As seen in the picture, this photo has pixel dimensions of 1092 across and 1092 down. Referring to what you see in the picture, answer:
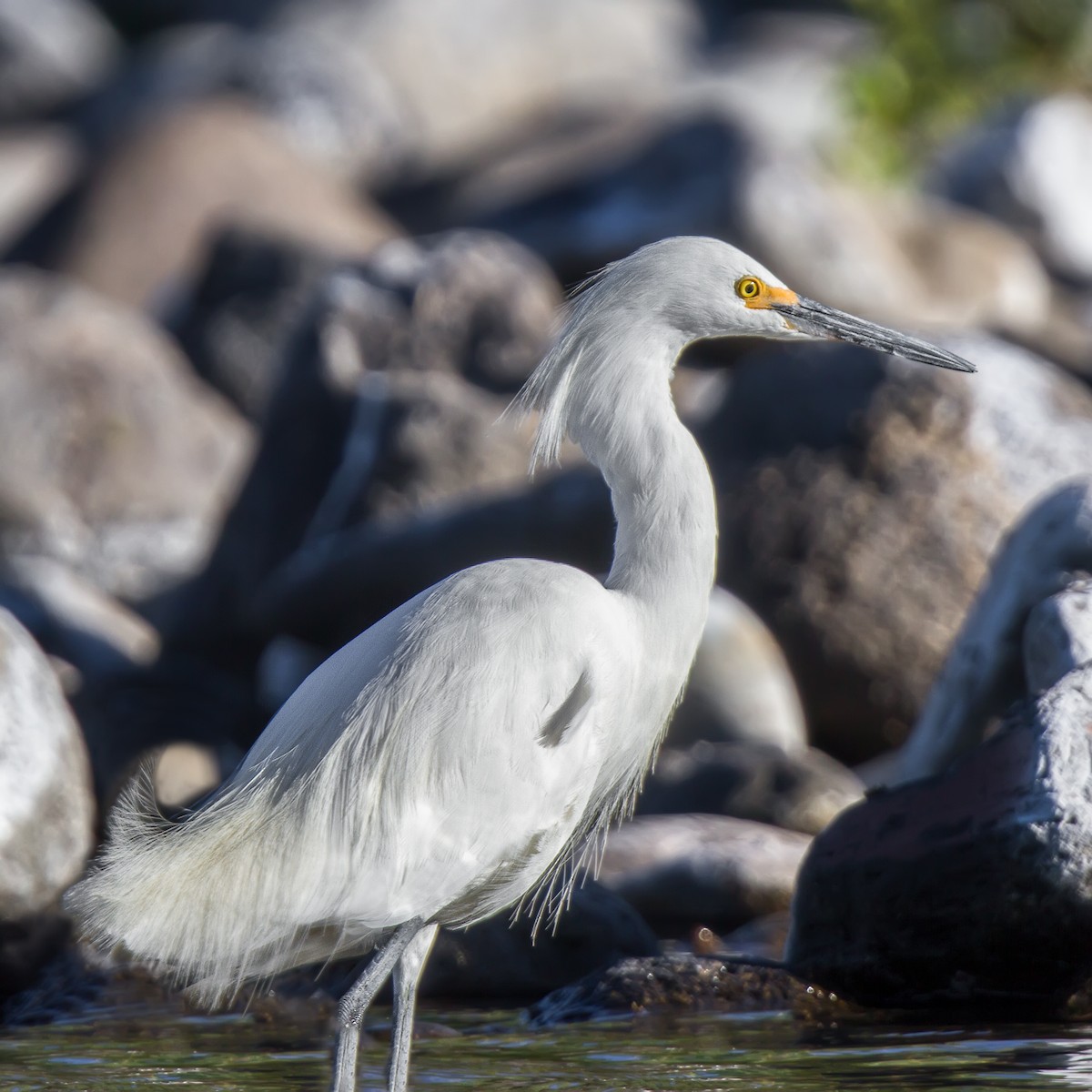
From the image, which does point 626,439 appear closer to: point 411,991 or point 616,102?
point 411,991

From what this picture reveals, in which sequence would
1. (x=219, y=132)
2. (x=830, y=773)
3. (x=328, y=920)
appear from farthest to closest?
(x=219, y=132) → (x=830, y=773) → (x=328, y=920)

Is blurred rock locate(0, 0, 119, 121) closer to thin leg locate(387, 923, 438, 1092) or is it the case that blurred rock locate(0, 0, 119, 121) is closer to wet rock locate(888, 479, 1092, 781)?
wet rock locate(888, 479, 1092, 781)

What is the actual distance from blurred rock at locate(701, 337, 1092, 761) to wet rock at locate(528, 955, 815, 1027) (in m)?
3.21

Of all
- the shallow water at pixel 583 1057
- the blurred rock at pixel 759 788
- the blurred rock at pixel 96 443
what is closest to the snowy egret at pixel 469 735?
the shallow water at pixel 583 1057

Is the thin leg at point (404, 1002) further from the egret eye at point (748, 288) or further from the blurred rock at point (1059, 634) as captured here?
the blurred rock at point (1059, 634)

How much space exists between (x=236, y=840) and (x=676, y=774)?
351 cm

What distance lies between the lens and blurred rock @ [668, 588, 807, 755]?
8250 millimetres

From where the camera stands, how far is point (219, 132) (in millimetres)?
17891

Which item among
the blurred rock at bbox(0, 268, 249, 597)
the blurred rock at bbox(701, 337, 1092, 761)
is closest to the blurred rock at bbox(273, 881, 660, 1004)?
the blurred rock at bbox(701, 337, 1092, 761)

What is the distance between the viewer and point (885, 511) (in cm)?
866

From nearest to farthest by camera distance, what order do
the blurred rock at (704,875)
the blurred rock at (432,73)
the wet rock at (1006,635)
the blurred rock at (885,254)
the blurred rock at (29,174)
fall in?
the wet rock at (1006,635) < the blurred rock at (704,875) < the blurred rock at (885,254) < the blurred rock at (29,174) < the blurred rock at (432,73)

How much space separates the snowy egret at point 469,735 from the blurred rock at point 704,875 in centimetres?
201

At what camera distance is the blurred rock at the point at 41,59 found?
29984mm

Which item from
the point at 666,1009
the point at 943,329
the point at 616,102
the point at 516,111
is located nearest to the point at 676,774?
the point at 666,1009
